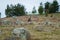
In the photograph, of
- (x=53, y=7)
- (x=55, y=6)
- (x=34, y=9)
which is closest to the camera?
(x=53, y=7)

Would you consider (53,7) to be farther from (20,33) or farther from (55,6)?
(20,33)

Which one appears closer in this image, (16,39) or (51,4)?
(16,39)

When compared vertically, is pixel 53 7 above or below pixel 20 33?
below

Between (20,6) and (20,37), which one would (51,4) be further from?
(20,37)

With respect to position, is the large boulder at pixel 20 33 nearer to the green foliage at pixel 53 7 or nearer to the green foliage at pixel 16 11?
the green foliage at pixel 53 7

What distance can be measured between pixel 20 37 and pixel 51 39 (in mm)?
2914

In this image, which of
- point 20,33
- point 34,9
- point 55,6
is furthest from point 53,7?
point 20,33

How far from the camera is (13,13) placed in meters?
60.6

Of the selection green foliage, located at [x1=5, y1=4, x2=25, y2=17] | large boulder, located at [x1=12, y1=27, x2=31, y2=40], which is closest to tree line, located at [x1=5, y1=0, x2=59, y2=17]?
green foliage, located at [x1=5, y1=4, x2=25, y2=17]

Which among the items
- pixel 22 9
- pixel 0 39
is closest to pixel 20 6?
pixel 22 9

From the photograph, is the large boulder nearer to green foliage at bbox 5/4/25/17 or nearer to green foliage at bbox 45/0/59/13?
green foliage at bbox 45/0/59/13

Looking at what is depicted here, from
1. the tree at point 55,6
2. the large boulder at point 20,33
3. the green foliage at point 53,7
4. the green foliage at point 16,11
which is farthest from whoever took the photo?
the green foliage at point 16,11

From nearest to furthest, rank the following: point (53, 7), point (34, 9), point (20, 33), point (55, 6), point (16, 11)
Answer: point (20, 33) < point (53, 7) < point (55, 6) < point (16, 11) < point (34, 9)

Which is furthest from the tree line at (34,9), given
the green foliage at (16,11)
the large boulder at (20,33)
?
the large boulder at (20,33)
